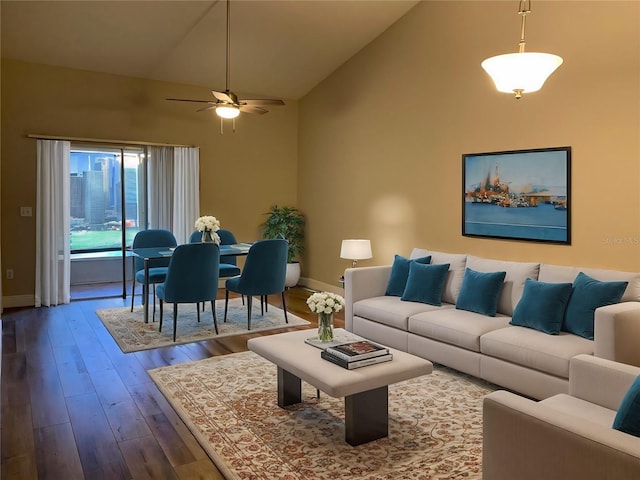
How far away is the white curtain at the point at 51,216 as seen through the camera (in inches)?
251

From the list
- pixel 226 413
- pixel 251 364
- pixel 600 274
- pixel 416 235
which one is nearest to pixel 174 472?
pixel 226 413

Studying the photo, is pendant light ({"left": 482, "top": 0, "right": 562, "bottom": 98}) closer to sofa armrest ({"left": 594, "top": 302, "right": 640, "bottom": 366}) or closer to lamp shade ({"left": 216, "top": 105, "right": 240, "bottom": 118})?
sofa armrest ({"left": 594, "top": 302, "right": 640, "bottom": 366})

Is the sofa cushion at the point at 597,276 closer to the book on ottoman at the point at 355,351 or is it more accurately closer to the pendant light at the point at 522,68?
the pendant light at the point at 522,68

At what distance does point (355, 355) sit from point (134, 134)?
5240mm

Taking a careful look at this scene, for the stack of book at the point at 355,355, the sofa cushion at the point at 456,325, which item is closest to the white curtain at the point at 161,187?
the sofa cushion at the point at 456,325

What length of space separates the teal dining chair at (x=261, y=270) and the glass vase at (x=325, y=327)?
79.4 inches

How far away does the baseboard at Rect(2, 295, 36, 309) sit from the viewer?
632 centimetres

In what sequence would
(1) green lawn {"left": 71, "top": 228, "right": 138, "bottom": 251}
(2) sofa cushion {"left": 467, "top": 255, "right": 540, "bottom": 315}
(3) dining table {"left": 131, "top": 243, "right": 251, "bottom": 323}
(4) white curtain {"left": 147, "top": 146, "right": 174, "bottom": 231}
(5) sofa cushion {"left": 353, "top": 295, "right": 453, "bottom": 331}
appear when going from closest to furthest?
(2) sofa cushion {"left": 467, "top": 255, "right": 540, "bottom": 315}
(5) sofa cushion {"left": 353, "top": 295, "right": 453, "bottom": 331}
(3) dining table {"left": 131, "top": 243, "right": 251, "bottom": 323}
(4) white curtain {"left": 147, "top": 146, "right": 174, "bottom": 231}
(1) green lawn {"left": 71, "top": 228, "right": 138, "bottom": 251}

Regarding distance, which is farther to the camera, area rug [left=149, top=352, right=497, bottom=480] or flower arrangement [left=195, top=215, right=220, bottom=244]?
flower arrangement [left=195, top=215, right=220, bottom=244]

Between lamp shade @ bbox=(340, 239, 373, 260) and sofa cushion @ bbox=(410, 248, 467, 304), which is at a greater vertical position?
lamp shade @ bbox=(340, 239, 373, 260)

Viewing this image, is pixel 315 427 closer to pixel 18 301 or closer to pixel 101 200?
pixel 18 301

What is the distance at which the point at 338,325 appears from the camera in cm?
569

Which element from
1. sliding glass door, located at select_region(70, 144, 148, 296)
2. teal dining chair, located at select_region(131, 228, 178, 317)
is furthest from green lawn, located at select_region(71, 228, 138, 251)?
teal dining chair, located at select_region(131, 228, 178, 317)

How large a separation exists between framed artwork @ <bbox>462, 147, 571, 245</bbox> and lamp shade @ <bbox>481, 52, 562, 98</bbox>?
1.65 m
